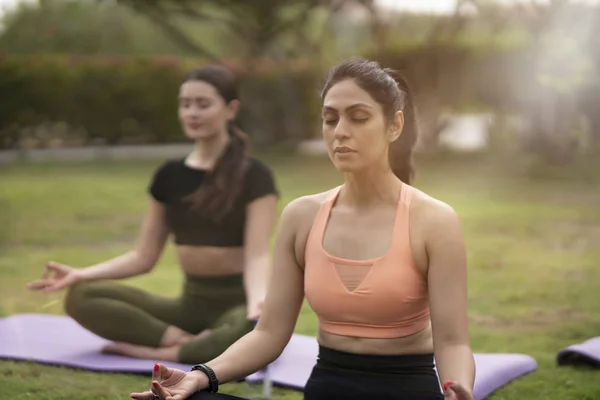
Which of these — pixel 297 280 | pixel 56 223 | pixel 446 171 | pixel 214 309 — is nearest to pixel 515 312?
pixel 214 309

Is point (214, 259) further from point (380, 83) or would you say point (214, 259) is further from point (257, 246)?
point (380, 83)

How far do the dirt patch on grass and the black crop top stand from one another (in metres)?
1.96

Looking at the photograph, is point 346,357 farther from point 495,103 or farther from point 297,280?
point 495,103

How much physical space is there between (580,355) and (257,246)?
5.23 ft

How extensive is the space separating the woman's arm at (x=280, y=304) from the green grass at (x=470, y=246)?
133 cm

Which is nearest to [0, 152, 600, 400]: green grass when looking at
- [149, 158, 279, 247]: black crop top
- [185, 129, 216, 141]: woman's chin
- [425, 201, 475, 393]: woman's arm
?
[149, 158, 279, 247]: black crop top

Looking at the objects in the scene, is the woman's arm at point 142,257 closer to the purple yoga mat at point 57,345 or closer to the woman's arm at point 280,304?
the purple yoga mat at point 57,345

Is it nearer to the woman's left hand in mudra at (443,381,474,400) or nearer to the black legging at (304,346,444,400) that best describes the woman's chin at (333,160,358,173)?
the black legging at (304,346,444,400)

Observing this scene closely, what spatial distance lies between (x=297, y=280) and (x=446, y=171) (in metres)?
13.0

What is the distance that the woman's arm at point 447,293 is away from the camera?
246 cm

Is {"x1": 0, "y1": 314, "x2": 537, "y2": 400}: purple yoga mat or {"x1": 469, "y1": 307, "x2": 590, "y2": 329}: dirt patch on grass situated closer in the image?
{"x1": 0, "y1": 314, "x2": 537, "y2": 400}: purple yoga mat

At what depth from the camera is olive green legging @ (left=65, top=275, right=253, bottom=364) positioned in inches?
175

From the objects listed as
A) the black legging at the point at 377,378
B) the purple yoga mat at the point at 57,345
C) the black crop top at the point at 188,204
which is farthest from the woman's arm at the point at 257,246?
the black legging at the point at 377,378

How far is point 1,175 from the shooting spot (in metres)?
14.6
